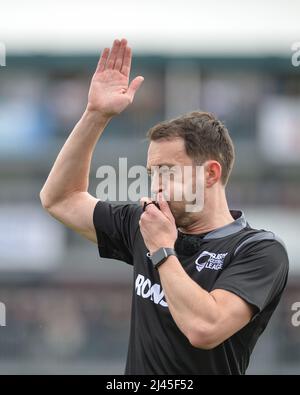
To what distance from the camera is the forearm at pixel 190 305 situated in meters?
3.67

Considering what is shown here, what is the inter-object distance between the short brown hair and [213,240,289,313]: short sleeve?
515 mm

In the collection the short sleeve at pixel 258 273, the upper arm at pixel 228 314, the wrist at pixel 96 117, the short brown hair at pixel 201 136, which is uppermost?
the wrist at pixel 96 117

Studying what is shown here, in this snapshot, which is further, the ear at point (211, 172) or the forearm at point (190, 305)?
the ear at point (211, 172)

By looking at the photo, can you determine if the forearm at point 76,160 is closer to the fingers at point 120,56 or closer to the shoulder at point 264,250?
the fingers at point 120,56

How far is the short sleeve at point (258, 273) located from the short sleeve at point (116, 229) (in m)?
0.75

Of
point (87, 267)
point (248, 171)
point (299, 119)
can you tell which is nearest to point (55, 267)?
point (87, 267)

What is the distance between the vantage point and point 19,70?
18.8 meters

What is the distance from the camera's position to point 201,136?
425 centimetres

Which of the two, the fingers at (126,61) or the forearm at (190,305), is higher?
the fingers at (126,61)

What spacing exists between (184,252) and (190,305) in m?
0.55

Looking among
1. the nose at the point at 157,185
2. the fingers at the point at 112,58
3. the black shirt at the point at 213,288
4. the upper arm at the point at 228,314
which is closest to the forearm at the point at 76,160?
the fingers at the point at 112,58

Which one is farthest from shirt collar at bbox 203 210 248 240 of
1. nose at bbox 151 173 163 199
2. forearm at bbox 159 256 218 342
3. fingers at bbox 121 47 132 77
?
fingers at bbox 121 47 132 77

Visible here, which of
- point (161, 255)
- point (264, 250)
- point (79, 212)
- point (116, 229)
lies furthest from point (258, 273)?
point (79, 212)

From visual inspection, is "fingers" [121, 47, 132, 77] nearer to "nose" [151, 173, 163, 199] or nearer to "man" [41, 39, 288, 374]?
"man" [41, 39, 288, 374]
